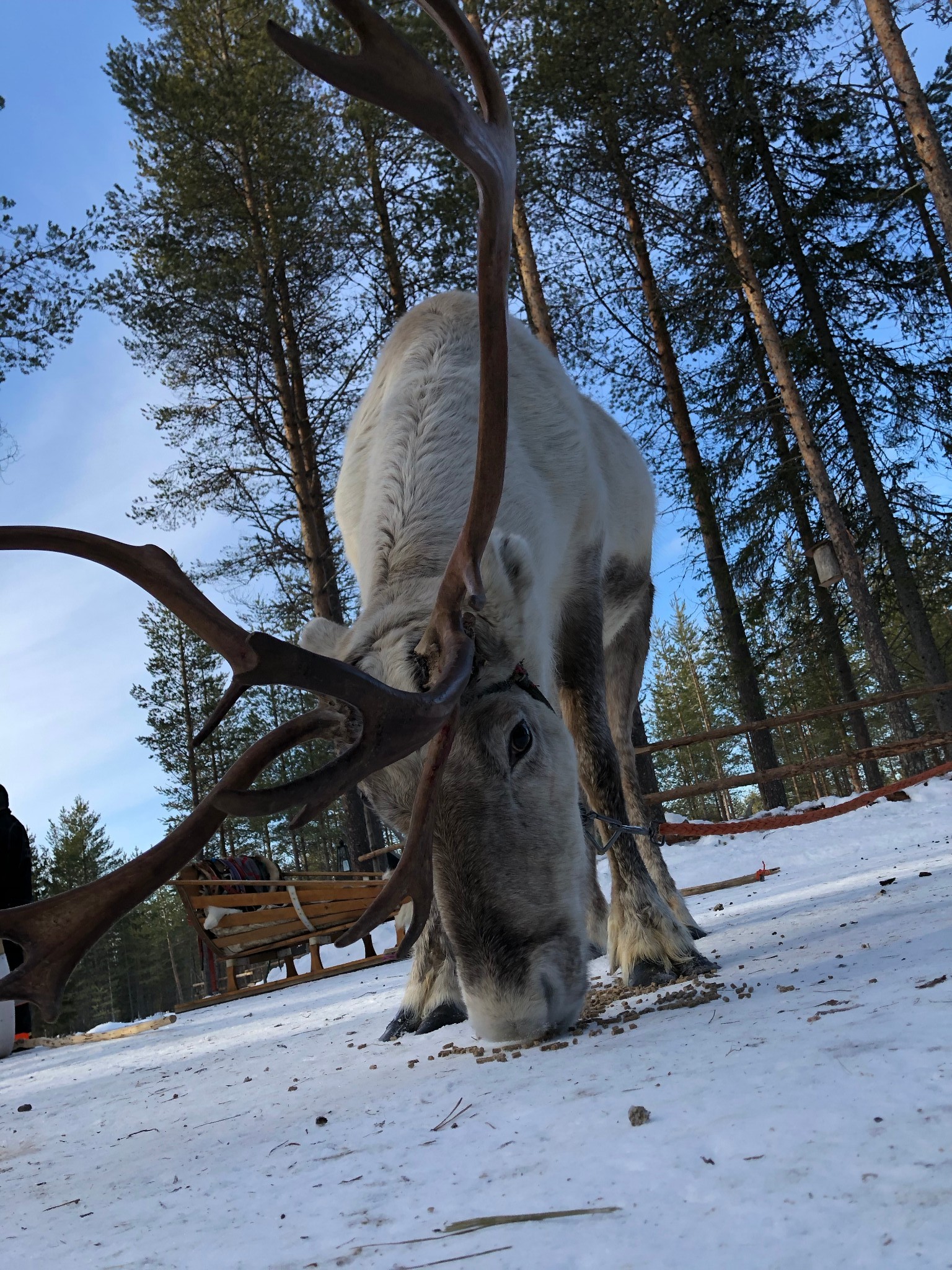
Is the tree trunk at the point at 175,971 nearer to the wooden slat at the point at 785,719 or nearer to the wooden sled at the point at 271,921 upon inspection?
the wooden slat at the point at 785,719

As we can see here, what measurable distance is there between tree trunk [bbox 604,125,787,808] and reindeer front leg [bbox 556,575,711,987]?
456 inches

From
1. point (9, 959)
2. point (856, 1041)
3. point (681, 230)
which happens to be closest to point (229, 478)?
point (681, 230)

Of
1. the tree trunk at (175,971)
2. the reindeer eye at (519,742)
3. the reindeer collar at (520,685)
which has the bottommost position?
the tree trunk at (175,971)

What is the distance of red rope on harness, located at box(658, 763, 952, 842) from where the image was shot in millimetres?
10039

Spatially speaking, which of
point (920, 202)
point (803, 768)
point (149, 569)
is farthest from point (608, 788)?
point (920, 202)

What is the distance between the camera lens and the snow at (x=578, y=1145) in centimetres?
120

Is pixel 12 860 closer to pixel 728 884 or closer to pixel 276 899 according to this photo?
pixel 276 899

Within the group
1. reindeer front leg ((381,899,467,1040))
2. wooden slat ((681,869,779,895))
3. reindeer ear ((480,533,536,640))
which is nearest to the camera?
reindeer ear ((480,533,536,640))

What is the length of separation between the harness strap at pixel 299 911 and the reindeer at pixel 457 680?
4934mm

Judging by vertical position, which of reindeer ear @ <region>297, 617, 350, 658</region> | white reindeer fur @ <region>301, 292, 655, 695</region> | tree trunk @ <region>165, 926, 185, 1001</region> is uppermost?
white reindeer fur @ <region>301, 292, 655, 695</region>

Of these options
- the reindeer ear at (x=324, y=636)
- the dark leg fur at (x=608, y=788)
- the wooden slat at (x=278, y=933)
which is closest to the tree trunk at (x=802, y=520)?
→ the wooden slat at (x=278, y=933)

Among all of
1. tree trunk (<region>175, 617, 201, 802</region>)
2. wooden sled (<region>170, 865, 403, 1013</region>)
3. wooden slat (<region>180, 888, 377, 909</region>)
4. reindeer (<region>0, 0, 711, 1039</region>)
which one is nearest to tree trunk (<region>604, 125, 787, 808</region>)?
wooden slat (<region>180, 888, 377, 909</region>)

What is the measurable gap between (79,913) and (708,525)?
15.5 meters

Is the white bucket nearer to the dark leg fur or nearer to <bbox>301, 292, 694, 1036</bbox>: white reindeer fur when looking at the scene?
<bbox>301, 292, 694, 1036</bbox>: white reindeer fur
